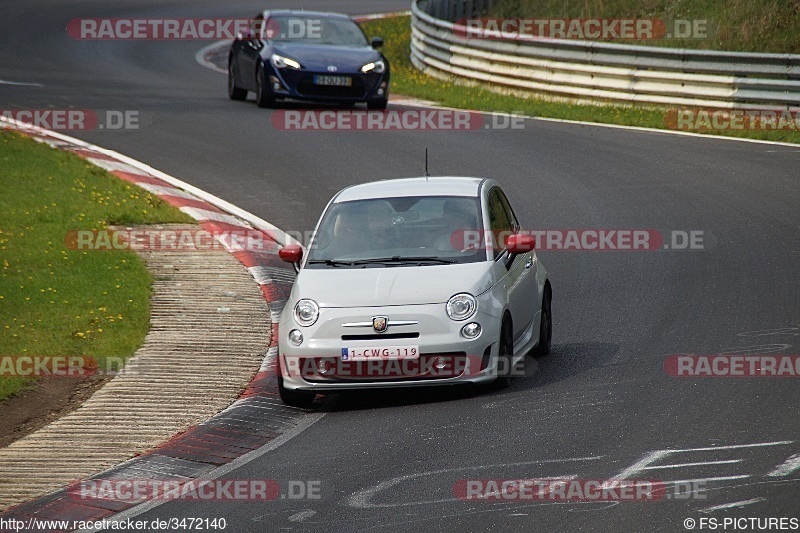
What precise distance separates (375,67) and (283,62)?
59.7 inches

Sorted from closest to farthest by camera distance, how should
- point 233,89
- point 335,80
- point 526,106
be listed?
point 335,80 → point 526,106 → point 233,89

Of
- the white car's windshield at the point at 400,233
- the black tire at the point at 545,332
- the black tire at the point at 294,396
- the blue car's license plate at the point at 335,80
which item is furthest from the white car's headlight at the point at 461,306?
the blue car's license plate at the point at 335,80

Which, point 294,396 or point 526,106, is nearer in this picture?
point 294,396

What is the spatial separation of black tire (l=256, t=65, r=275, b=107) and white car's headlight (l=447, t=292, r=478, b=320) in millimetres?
14311

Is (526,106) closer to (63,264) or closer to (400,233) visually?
(63,264)

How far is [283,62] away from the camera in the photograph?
78.3 feet

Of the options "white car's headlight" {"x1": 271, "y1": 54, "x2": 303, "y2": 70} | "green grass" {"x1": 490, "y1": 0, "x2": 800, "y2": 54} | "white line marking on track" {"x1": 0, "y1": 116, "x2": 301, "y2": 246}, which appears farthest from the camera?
"green grass" {"x1": 490, "y1": 0, "x2": 800, "y2": 54}

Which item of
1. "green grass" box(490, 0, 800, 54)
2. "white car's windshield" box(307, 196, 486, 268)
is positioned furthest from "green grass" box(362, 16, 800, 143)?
"white car's windshield" box(307, 196, 486, 268)

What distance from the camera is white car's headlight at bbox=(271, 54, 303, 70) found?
23.8 m

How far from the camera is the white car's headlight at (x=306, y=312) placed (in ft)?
34.7

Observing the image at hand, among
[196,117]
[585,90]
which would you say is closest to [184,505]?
[196,117]

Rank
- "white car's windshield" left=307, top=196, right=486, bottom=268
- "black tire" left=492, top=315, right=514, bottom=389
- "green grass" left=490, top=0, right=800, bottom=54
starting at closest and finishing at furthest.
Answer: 1. "black tire" left=492, top=315, right=514, bottom=389
2. "white car's windshield" left=307, top=196, right=486, bottom=268
3. "green grass" left=490, top=0, right=800, bottom=54

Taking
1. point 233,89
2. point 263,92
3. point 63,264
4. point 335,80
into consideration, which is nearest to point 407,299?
point 63,264

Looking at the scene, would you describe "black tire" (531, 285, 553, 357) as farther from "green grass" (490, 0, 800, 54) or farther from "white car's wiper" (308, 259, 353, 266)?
"green grass" (490, 0, 800, 54)
